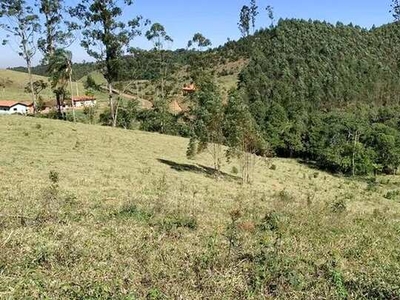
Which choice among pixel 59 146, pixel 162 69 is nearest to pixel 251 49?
pixel 162 69

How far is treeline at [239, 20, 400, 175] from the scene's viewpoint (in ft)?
241

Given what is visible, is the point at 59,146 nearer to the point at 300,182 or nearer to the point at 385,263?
the point at 300,182

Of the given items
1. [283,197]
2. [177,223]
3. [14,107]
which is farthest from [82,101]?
[177,223]

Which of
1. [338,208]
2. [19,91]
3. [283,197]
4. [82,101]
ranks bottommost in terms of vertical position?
[283,197]

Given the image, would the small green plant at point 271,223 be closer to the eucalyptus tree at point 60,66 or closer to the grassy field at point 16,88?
Answer: the eucalyptus tree at point 60,66

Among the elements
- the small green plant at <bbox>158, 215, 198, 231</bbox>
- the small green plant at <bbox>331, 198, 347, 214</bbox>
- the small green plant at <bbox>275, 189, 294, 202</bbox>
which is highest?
the small green plant at <bbox>158, 215, 198, 231</bbox>

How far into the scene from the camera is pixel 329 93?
12488 centimetres

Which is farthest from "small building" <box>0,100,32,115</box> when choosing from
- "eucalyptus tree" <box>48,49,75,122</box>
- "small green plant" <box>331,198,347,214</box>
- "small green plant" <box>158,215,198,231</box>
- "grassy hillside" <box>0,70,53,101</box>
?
"small green plant" <box>158,215,198,231</box>

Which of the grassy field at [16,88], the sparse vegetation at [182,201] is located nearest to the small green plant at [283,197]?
the sparse vegetation at [182,201]

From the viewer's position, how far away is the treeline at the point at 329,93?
7331 centimetres

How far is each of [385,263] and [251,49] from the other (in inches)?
5619

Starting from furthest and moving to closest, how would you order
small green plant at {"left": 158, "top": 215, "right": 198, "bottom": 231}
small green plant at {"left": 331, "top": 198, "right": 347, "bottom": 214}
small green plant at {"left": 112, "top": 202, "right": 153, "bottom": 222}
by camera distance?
small green plant at {"left": 331, "top": 198, "right": 347, "bottom": 214}
small green plant at {"left": 112, "top": 202, "right": 153, "bottom": 222}
small green plant at {"left": 158, "top": 215, "right": 198, "bottom": 231}

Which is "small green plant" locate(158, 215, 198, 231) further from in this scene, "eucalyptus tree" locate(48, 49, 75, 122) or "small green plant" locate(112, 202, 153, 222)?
"eucalyptus tree" locate(48, 49, 75, 122)

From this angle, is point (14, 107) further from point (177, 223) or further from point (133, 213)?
point (177, 223)
